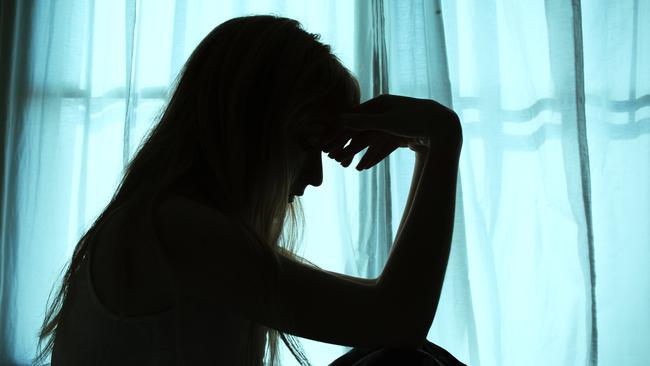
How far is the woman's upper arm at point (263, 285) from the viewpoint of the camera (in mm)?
492

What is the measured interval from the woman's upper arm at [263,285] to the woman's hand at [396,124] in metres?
0.20

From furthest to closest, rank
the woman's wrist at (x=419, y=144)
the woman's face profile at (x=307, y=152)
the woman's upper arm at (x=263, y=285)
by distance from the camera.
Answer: the woman's wrist at (x=419, y=144) → the woman's face profile at (x=307, y=152) → the woman's upper arm at (x=263, y=285)

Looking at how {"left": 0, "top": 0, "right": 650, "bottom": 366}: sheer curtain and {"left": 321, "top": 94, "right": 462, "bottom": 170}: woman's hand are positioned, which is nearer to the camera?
{"left": 321, "top": 94, "right": 462, "bottom": 170}: woman's hand

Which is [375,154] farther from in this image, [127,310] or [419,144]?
[127,310]

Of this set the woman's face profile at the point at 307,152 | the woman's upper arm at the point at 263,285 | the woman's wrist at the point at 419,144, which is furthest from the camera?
the woman's wrist at the point at 419,144

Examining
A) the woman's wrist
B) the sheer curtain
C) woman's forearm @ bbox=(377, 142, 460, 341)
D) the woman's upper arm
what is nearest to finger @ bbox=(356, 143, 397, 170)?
the woman's wrist

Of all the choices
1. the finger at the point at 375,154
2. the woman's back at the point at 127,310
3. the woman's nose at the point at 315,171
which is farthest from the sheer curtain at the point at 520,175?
the woman's back at the point at 127,310

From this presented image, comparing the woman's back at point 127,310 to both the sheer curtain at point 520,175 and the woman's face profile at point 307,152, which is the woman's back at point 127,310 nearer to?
the woman's face profile at point 307,152

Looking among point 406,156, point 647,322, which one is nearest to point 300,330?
point 406,156

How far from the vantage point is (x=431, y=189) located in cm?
62

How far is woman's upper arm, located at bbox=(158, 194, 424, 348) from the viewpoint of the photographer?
0.49m

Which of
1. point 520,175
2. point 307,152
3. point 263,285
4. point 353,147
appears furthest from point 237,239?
point 520,175

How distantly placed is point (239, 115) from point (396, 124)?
23 centimetres

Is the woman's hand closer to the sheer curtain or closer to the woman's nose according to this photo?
the woman's nose
